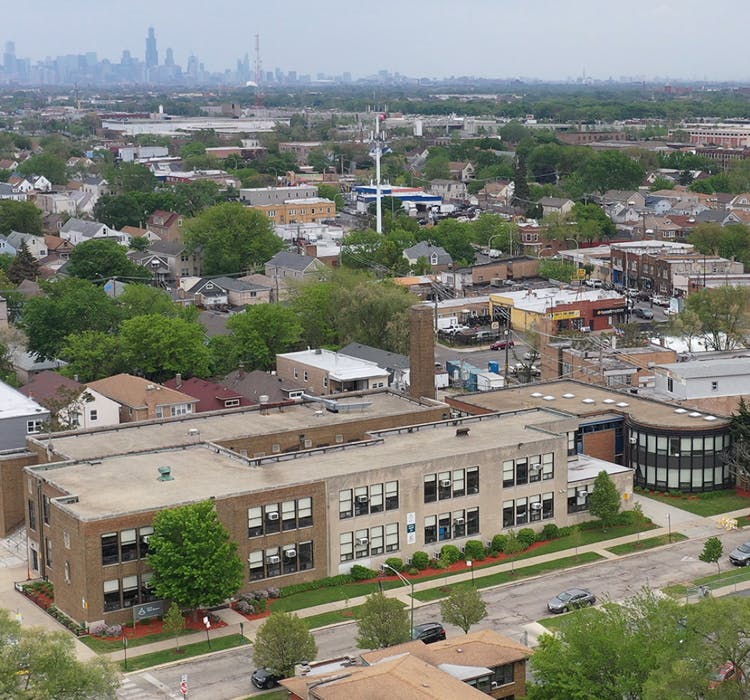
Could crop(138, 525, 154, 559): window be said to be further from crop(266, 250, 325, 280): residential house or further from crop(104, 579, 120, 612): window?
crop(266, 250, 325, 280): residential house

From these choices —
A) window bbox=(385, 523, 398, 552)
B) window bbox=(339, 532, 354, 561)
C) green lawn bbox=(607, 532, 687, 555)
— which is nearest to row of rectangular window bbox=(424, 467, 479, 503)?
window bbox=(385, 523, 398, 552)

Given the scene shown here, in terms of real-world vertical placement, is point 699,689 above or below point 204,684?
above

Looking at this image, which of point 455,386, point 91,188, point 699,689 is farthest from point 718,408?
point 91,188

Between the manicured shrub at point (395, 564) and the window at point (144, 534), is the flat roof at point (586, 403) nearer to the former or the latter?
the manicured shrub at point (395, 564)

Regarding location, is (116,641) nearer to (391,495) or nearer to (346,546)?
(346,546)

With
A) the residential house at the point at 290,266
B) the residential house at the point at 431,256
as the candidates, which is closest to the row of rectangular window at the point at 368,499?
the residential house at the point at 290,266

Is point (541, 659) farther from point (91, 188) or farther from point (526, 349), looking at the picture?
point (91, 188)

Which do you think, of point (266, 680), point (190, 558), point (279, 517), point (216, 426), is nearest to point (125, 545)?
point (190, 558)
